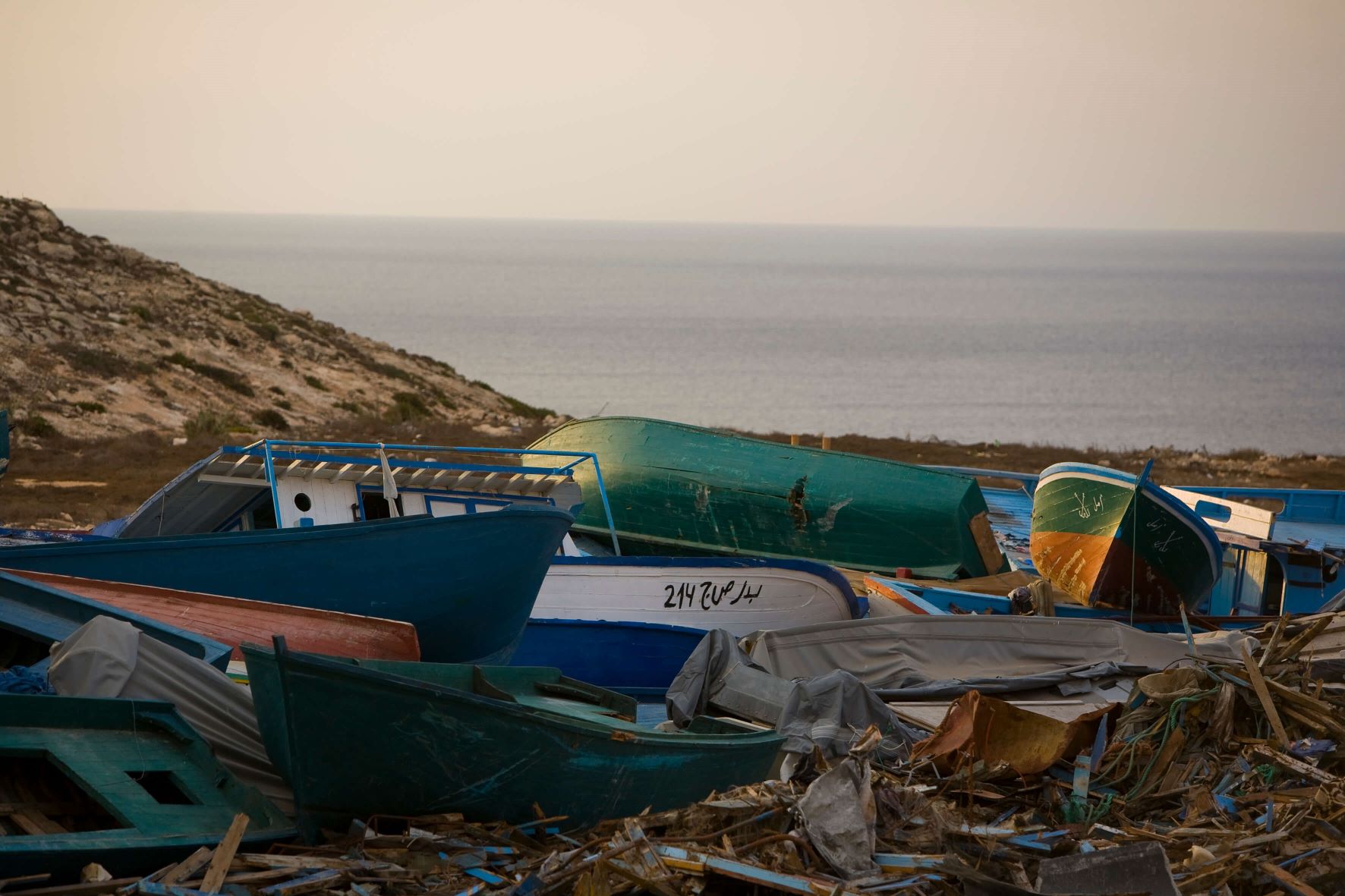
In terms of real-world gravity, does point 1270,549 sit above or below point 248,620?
above

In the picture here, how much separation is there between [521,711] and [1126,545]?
27.6 feet

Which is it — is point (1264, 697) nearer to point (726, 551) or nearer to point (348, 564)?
point (348, 564)

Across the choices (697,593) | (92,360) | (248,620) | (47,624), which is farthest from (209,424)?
(47,624)

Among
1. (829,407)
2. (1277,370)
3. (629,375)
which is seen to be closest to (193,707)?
(829,407)

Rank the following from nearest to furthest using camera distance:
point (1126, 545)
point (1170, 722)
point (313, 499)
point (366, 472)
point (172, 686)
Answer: point (172, 686), point (1170, 722), point (313, 499), point (366, 472), point (1126, 545)

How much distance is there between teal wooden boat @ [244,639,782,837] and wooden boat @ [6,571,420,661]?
5.51 feet

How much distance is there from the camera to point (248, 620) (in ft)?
28.4

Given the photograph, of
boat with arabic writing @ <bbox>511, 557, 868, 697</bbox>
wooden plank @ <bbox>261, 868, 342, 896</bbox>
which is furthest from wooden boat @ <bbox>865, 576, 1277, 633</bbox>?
wooden plank @ <bbox>261, 868, 342, 896</bbox>

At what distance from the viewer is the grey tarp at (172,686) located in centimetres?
664

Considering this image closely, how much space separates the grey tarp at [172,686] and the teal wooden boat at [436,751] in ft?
1.51

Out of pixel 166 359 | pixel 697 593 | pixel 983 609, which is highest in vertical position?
pixel 166 359

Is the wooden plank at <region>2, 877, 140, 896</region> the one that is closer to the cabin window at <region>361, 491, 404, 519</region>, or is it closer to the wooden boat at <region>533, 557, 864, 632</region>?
the wooden boat at <region>533, 557, 864, 632</region>

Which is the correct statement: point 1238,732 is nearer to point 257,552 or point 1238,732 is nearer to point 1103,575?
point 1103,575

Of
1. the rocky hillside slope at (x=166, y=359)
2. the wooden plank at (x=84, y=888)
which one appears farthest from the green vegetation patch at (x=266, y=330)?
the wooden plank at (x=84, y=888)
